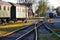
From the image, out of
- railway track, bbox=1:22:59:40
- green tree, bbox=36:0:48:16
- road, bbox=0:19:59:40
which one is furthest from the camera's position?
green tree, bbox=36:0:48:16

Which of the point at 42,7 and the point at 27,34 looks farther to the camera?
the point at 42,7

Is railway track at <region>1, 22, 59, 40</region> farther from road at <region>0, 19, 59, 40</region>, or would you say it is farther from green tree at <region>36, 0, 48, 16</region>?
green tree at <region>36, 0, 48, 16</region>

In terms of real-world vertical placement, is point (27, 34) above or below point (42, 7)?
below

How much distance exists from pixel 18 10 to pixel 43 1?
6907 centimetres

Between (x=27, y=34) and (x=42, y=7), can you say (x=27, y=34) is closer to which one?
(x=27, y=34)

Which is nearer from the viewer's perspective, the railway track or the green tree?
A: the railway track

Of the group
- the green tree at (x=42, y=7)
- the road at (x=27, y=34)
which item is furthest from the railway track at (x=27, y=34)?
the green tree at (x=42, y=7)

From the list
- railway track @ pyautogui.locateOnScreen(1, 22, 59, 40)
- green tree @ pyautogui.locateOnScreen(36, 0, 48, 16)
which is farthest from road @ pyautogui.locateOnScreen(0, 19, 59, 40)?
green tree @ pyautogui.locateOnScreen(36, 0, 48, 16)

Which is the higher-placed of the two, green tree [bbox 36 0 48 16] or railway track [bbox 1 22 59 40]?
green tree [bbox 36 0 48 16]

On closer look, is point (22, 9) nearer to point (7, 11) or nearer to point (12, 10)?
point (12, 10)

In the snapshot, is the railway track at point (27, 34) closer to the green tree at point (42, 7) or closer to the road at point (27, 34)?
the road at point (27, 34)

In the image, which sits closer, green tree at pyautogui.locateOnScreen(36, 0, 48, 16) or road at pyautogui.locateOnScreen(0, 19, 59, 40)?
road at pyautogui.locateOnScreen(0, 19, 59, 40)

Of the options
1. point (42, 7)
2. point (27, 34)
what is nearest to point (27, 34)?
point (27, 34)

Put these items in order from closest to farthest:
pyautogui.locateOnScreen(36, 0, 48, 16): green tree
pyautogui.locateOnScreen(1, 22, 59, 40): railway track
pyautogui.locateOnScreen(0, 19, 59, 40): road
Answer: pyautogui.locateOnScreen(1, 22, 59, 40): railway track
pyautogui.locateOnScreen(0, 19, 59, 40): road
pyautogui.locateOnScreen(36, 0, 48, 16): green tree
